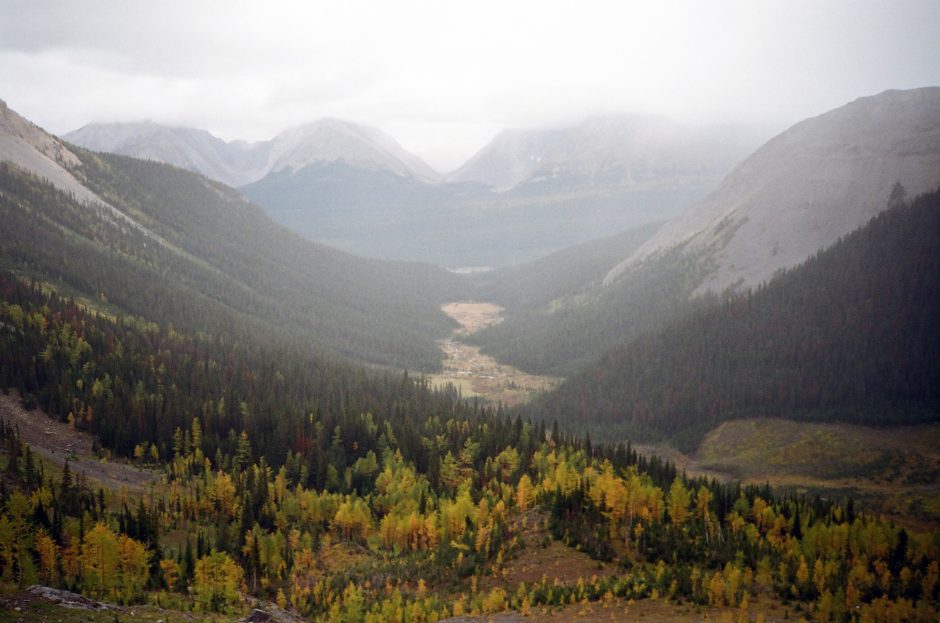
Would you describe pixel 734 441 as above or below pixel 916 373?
below

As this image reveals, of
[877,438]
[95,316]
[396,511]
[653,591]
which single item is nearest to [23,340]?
[95,316]

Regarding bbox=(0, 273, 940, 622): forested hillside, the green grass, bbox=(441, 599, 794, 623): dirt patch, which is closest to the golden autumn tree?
bbox=(0, 273, 940, 622): forested hillside

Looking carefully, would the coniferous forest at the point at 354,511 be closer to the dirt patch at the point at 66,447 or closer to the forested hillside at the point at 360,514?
the forested hillside at the point at 360,514

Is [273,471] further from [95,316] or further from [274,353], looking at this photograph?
[95,316]

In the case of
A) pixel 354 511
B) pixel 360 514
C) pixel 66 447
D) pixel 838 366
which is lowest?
pixel 360 514

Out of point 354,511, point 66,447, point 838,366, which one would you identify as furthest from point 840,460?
point 66,447

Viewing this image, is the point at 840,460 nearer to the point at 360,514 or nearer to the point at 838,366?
the point at 838,366

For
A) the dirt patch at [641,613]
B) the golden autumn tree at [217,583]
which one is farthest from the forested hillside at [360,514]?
the dirt patch at [641,613]

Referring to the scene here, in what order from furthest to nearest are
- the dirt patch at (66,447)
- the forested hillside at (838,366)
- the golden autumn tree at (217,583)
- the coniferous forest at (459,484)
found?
the forested hillside at (838,366), the dirt patch at (66,447), the golden autumn tree at (217,583), the coniferous forest at (459,484)

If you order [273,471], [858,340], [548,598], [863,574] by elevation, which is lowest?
[273,471]
